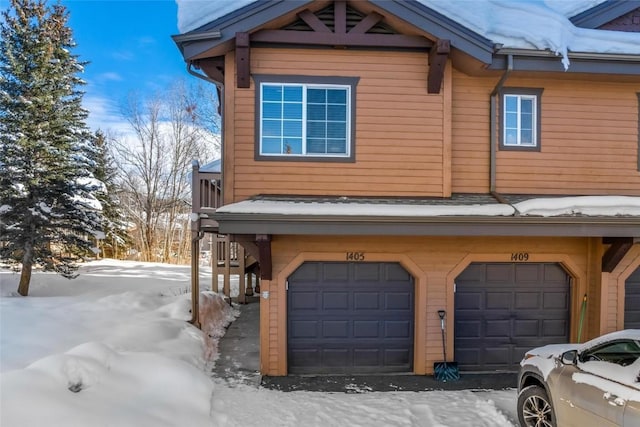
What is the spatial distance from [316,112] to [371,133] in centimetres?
111

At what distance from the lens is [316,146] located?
702 cm

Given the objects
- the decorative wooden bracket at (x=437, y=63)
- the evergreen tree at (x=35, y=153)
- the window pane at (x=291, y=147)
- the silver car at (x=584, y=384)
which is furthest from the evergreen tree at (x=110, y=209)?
the silver car at (x=584, y=384)

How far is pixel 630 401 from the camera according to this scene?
3396 millimetres

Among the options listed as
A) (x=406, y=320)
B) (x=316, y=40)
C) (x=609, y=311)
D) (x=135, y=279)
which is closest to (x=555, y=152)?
(x=609, y=311)

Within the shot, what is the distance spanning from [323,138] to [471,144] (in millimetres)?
2931

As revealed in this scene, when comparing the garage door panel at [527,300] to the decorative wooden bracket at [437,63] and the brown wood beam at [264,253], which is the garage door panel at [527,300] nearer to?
the decorative wooden bracket at [437,63]

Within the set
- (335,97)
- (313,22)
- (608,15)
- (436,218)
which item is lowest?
(436,218)

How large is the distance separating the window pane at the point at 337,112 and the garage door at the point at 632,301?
253 inches

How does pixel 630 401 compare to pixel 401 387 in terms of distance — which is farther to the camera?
pixel 401 387

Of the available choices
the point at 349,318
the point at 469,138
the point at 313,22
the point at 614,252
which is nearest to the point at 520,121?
the point at 469,138

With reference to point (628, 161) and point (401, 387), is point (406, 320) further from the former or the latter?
point (628, 161)

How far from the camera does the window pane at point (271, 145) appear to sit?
6938 millimetres

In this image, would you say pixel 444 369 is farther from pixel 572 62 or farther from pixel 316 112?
pixel 572 62

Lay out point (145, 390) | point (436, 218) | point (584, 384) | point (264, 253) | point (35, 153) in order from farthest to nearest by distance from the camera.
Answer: point (35, 153) < point (264, 253) < point (436, 218) < point (145, 390) < point (584, 384)
